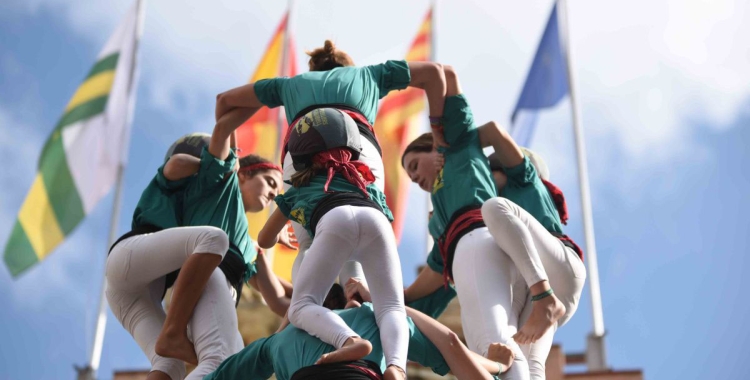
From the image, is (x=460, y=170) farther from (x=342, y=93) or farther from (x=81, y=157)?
(x=81, y=157)

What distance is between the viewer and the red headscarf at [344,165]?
528 cm

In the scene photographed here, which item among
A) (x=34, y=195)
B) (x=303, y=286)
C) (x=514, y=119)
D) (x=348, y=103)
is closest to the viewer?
(x=303, y=286)

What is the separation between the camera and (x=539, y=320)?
215 inches

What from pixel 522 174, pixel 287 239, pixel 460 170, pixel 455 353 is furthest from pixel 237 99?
pixel 455 353

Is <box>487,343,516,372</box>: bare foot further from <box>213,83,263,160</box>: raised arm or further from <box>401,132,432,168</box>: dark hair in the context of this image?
<box>213,83,263,160</box>: raised arm

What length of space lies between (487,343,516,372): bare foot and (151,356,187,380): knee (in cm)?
167

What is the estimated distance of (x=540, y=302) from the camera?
549 cm

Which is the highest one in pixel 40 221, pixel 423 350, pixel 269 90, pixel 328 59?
pixel 40 221

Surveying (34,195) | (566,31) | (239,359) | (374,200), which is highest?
(566,31)

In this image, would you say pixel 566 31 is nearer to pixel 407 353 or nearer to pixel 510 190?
pixel 510 190

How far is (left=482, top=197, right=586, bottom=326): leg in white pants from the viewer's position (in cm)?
559

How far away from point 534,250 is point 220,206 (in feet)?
6.11

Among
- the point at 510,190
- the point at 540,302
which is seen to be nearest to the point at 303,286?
the point at 540,302

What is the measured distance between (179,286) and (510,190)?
7.07 feet
